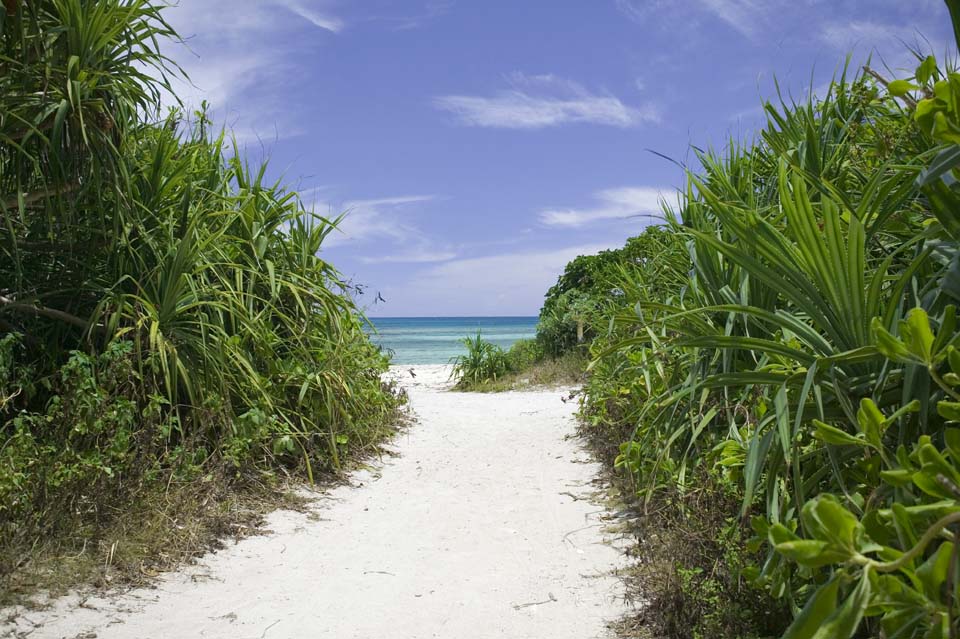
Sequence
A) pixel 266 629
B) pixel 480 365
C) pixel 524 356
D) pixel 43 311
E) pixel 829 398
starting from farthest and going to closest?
pixel 524 356
pixel 480 365
pixel 43 311
pixel 266 629
pixel 829 398

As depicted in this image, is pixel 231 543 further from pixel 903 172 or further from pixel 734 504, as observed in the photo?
pixel 903 172

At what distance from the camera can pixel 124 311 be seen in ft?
14.3

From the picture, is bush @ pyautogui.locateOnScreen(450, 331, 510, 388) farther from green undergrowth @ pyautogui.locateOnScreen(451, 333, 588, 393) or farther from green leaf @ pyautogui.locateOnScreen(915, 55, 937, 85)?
green leaf @ pyautogui.locateOnScreen(915, 55, 937, 85)

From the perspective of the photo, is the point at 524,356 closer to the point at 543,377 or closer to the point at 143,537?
the point at 543,377

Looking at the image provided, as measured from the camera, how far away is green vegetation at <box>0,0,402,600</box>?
3.50 m

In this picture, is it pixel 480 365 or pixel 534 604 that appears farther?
pixel 480 365

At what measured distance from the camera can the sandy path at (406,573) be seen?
300 centimetres

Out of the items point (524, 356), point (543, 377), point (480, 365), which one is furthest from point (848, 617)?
point (524, 356)

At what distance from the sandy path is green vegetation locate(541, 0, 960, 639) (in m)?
0.51

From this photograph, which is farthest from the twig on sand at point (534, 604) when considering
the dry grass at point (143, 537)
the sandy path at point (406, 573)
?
the dry grass at point (143, 537)

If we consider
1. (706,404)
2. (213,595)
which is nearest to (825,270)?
(706,404)

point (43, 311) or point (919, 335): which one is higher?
point (43, 311)

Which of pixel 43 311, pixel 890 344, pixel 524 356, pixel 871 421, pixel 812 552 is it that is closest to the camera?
pixel 812 552

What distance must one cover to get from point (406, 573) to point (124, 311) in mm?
2394
